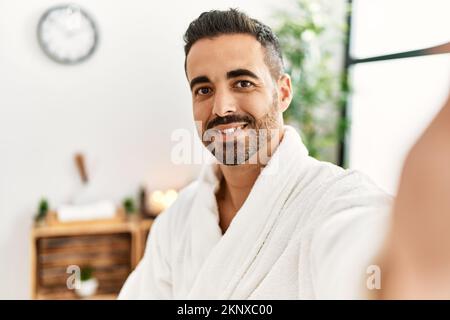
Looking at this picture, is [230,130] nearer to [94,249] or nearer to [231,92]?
[231,92]

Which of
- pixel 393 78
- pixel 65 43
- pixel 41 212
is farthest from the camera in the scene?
pixel 41 212

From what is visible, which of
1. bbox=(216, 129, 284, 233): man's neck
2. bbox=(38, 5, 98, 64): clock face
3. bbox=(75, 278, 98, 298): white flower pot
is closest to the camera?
bbox=(216, 129, 284, 233): man's neck

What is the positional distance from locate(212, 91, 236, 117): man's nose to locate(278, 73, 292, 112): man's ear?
63mm

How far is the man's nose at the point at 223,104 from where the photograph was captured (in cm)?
40

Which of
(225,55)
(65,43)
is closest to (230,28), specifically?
(225,55)

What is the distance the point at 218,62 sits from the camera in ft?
1.28

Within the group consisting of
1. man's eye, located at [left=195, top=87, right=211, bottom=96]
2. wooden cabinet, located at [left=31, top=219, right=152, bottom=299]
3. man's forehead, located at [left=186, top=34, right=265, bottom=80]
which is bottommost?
wooden cabinet, located at [left=31, top=219, right=152, bottom=299]

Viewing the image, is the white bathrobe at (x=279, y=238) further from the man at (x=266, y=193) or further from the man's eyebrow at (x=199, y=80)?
the man's eyebrow at (x=199, y=80)

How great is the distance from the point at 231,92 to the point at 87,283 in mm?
1115

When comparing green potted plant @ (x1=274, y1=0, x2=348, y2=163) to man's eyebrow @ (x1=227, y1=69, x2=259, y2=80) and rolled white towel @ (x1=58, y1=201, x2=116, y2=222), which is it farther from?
rolled white towel @ (x1=58, y1=201, x2=116, y2=222)

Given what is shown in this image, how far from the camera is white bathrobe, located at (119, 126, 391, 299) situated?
0.33m

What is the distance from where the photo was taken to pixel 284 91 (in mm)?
446

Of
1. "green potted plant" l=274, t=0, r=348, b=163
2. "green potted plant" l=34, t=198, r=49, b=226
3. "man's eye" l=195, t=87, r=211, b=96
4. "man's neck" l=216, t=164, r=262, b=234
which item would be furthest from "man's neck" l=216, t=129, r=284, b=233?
"green potted plant" l=34, t=198, r=49, b=226
